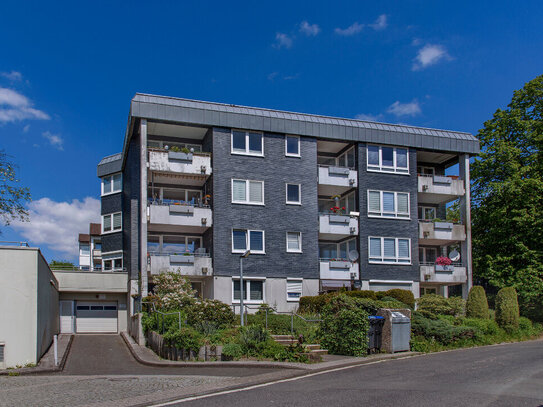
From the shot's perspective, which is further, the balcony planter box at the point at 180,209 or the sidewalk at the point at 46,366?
the balcony planter box at the point at 180,209

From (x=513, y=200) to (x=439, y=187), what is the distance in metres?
4.30

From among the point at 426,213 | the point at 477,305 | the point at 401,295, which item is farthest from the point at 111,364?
the point at 426,213

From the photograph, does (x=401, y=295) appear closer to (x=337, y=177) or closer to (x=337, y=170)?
(x=337, y=177)

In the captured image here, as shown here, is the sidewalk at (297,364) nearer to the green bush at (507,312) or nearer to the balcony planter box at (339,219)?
the green bush at (507,312)

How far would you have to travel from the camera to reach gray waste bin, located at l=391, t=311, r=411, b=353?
20.5 metres

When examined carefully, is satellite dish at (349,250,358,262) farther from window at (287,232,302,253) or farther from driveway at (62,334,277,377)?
driveway at (62,334,277,377)

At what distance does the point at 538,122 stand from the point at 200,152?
65.2 feet

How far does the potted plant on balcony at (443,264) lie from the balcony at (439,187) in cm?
385

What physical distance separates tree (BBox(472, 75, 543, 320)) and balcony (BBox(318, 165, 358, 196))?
8.58 meters

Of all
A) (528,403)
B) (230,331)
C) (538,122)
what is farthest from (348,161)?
(528,403)

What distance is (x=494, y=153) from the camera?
123 feet

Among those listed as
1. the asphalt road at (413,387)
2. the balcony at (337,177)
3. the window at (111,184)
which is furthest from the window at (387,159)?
the asphalt road at (413,387)

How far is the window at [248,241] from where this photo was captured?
104 feet

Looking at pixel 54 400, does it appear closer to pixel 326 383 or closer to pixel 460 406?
pixel 326 383
